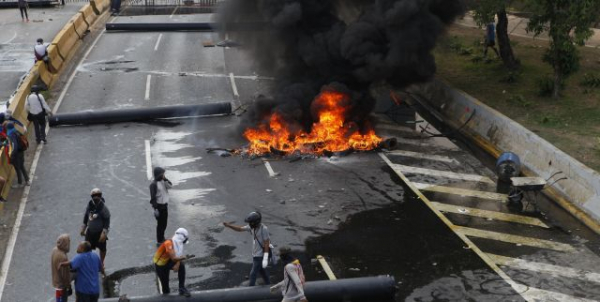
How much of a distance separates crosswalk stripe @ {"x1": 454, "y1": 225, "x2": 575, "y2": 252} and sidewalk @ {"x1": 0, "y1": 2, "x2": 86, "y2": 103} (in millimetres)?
16192

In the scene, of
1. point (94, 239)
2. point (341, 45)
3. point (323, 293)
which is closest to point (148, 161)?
point (341, 45)

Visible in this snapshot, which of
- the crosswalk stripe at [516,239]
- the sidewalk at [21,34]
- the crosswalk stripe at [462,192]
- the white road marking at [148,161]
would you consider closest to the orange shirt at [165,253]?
the crosswalk stripe at [516,239]

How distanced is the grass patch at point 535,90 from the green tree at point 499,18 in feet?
1.41

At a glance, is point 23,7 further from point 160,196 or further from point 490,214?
point 490,214

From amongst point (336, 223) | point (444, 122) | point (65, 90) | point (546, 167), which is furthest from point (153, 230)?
point (65, 90)

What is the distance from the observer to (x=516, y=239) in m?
14.8

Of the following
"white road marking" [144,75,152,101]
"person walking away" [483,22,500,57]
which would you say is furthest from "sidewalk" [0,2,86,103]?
"person walking away" [483,22,500,57]

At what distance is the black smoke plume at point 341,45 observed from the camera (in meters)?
19.9

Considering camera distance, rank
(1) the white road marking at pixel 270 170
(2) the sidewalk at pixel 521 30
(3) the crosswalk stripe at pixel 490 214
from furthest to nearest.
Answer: (2) the sidewalk at pixel 521 30
(1) the white road marking at pixel 270 170
(3) the crosswalk stripe at pixel 490 214

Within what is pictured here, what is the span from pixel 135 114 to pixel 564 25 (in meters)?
12.8

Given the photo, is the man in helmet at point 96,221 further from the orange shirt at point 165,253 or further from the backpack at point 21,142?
the backpack at point 21,142

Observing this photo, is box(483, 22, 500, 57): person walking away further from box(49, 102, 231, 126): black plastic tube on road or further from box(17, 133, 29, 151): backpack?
box(17, 133, 29, 151): backpack

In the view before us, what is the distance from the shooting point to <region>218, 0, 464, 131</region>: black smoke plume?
19.9 metres

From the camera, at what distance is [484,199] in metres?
16.9
